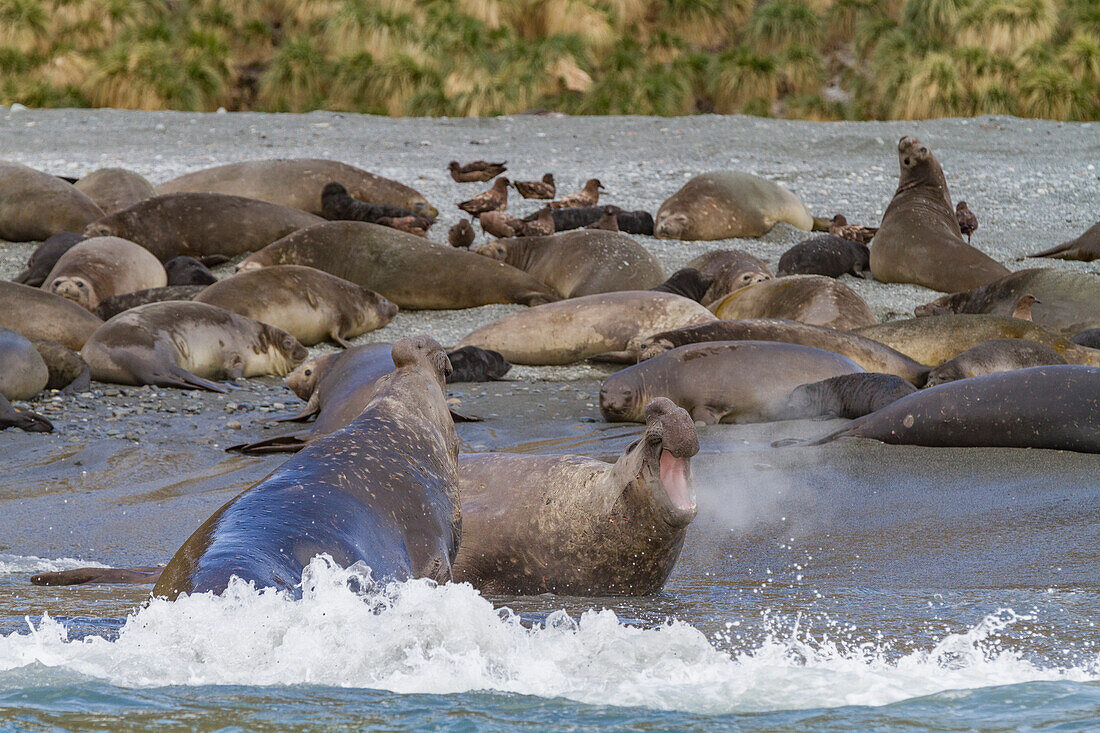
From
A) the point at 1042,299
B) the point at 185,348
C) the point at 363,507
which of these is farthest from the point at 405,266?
the point at 363,507

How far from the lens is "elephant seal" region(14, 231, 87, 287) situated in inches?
416

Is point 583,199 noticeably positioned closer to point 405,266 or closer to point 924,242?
point 405,266

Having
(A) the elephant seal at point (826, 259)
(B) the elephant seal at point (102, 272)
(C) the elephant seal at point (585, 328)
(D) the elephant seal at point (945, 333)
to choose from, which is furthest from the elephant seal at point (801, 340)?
(B) the elephant seal at point (102, 272)

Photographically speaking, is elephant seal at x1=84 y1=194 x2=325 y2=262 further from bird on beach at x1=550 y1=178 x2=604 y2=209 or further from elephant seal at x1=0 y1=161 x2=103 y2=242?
bird on beach at x1=550 y1=178 x2=604 y2=209

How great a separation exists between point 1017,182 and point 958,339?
8.07 m

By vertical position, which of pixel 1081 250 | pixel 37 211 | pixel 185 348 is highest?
pixel 1081 250

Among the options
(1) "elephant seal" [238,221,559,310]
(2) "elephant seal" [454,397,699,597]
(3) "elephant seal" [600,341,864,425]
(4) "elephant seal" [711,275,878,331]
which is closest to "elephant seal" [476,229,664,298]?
(1) "elephant seal" [238,221,559,310]

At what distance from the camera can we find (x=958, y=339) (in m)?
7.98

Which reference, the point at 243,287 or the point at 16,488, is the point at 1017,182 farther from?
the point at 16,488

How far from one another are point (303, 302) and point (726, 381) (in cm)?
385

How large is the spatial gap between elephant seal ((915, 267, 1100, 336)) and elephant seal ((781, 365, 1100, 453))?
3.30m

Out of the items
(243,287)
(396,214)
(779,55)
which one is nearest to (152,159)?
(396,214)

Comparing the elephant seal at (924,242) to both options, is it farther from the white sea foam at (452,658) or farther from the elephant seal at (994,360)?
the white sea foam at (452,658)

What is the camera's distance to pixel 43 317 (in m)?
8.73
